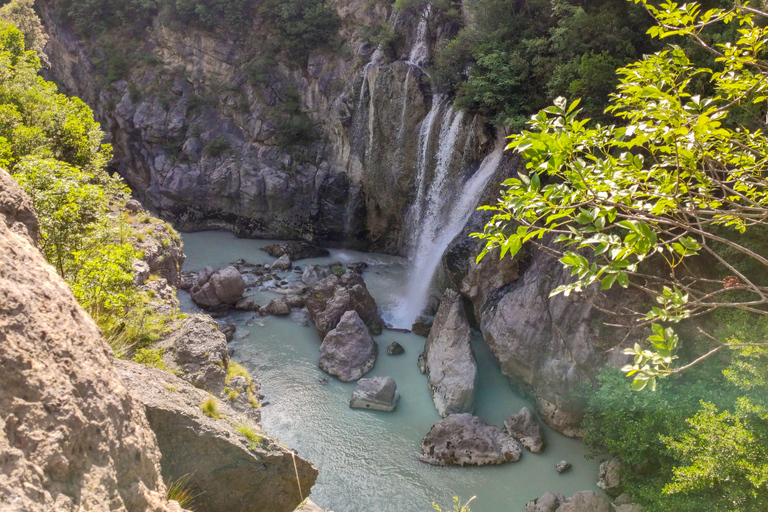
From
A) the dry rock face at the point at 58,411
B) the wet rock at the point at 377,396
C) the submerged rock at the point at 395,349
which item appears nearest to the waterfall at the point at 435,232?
the submerged rock at the point at 395,349

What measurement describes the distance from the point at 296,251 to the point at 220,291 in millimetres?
5788

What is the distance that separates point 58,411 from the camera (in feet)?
8.21

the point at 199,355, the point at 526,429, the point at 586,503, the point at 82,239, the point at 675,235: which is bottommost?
the point at 526,429

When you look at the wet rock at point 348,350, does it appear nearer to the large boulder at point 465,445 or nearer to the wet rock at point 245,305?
the large boulder at point 465,445

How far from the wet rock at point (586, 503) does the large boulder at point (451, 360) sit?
3.18 m

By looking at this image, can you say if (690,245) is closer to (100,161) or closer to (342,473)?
(342,473)

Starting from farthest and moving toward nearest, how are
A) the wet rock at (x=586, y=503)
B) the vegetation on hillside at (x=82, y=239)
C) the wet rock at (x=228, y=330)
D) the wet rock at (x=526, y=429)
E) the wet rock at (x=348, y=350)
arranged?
the wet rock at (x=228, y=330) < the wet rock at (x=348, y=350) < the wet rock at (x=526, y=429) < the wet rock at (x=586, y=503) < the vegetation on hillside at (x=82, y=239)

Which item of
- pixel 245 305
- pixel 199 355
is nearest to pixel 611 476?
pixel 199 355

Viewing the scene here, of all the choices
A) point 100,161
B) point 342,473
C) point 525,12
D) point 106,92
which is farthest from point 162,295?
point 106,92

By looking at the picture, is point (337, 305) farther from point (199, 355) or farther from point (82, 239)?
point (82, 239)

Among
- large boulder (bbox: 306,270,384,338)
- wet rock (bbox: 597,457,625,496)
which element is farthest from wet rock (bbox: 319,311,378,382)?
wet rock (bbox: 597,457,625,496)

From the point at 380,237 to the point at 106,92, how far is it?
18.0m

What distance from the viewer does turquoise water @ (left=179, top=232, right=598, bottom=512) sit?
9.28 m

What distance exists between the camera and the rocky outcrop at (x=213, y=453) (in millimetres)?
4512
